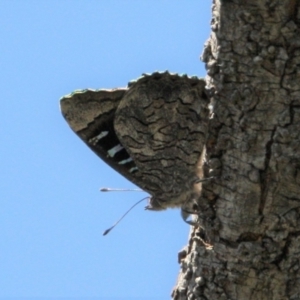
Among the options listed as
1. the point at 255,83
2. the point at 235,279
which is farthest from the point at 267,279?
the point at 255,83

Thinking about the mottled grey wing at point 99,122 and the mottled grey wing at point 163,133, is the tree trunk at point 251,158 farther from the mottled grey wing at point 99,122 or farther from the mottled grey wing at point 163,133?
the mottled grey wing at point 99,122

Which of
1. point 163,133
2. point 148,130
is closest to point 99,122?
point 148,130

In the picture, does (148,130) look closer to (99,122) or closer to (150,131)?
(150,131)

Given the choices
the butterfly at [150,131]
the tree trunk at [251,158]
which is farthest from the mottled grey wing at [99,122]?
the tree trunk at [251,158]

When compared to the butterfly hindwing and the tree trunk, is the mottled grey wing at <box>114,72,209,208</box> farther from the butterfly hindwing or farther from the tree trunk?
the tree trunk

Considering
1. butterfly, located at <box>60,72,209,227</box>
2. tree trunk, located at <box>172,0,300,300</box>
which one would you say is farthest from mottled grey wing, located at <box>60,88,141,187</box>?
tree trunk, located at <box>172,0,300,300</box>

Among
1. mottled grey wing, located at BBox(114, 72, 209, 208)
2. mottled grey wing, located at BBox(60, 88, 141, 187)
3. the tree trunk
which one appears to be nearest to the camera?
the tree trunk

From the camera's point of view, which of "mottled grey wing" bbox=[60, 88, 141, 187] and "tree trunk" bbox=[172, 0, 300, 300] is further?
"mottled grey wing" bbox=[60, 88, 141, 187]
